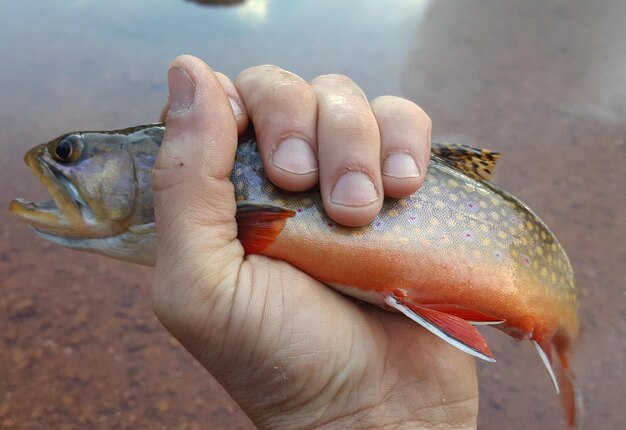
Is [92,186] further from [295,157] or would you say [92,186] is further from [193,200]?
[295,157]

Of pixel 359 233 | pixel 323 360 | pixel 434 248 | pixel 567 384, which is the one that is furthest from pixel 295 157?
pixel 567 384

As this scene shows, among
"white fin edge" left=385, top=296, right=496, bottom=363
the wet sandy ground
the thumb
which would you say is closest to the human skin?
the thumb

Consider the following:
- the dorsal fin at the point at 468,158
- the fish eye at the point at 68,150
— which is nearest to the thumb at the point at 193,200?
the fish eye at the point at 68,150

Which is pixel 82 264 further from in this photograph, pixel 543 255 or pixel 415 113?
pixel 543 255

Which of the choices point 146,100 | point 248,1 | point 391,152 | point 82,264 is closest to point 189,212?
point 391,152

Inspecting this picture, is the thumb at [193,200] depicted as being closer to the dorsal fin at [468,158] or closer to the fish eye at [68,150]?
the fish eye at [68,150]

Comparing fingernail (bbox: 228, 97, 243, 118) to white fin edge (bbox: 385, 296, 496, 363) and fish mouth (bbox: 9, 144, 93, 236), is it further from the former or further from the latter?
white fin edge (bbox: 385, 296, 496, 363)
